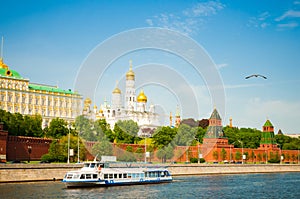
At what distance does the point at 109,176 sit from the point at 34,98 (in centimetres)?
7419

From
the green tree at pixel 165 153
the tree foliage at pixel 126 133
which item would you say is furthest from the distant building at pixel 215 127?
the tree foliage at pixel 126 133

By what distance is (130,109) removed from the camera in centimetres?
13988

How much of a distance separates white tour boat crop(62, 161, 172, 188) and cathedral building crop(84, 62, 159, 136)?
78.9 metres

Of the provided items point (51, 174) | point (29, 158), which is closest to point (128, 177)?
point (51, 174)

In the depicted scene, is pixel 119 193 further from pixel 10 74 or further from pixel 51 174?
pixel 10 74

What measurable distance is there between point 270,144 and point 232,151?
→ 15.2 metres

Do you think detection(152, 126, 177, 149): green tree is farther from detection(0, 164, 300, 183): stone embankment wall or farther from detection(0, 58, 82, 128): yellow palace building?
detection(0, 58, 82, 128): yellow palace building

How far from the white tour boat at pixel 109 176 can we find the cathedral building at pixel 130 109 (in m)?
78.9

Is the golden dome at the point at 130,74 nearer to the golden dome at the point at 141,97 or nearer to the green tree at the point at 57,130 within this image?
the golden dome at the point at 141,97

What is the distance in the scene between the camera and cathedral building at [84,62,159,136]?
452ft

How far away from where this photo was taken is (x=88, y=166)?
4859cm

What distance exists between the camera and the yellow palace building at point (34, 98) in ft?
368

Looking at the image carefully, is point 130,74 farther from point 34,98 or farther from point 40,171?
point 40,171

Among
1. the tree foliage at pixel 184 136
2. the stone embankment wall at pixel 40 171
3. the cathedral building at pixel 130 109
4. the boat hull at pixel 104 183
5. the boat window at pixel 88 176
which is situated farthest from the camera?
the cathedral building at pixel 130 109
